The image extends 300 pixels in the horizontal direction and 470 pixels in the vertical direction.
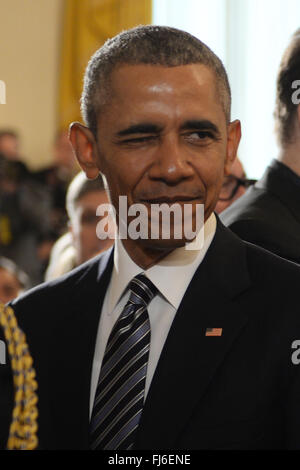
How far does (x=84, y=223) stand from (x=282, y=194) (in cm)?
125

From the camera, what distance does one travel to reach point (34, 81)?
20.8 feet

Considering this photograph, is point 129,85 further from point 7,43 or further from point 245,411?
point 7,43

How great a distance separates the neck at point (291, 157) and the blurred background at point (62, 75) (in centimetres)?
247

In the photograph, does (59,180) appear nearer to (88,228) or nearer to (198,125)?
(88,228)

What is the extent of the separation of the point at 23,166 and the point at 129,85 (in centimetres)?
390

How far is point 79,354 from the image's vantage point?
128cm

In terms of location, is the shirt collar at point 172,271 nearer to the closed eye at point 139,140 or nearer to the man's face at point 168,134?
the man's face at point 168,134

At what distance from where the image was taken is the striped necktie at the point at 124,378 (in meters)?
1.17

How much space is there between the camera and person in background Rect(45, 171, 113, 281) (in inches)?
106

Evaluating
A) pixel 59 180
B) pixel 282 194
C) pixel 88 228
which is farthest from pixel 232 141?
pixel 59 180

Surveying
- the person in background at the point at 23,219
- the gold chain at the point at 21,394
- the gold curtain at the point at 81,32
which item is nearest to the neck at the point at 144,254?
the gold chain at the point at 21,394

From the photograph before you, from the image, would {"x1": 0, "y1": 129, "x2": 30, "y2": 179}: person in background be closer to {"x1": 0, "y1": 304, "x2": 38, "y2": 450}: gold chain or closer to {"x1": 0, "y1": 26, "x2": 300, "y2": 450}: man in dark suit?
{"x1": 0, "y1": 26, "x2": 300, "y2": 450}: man in dark suit
